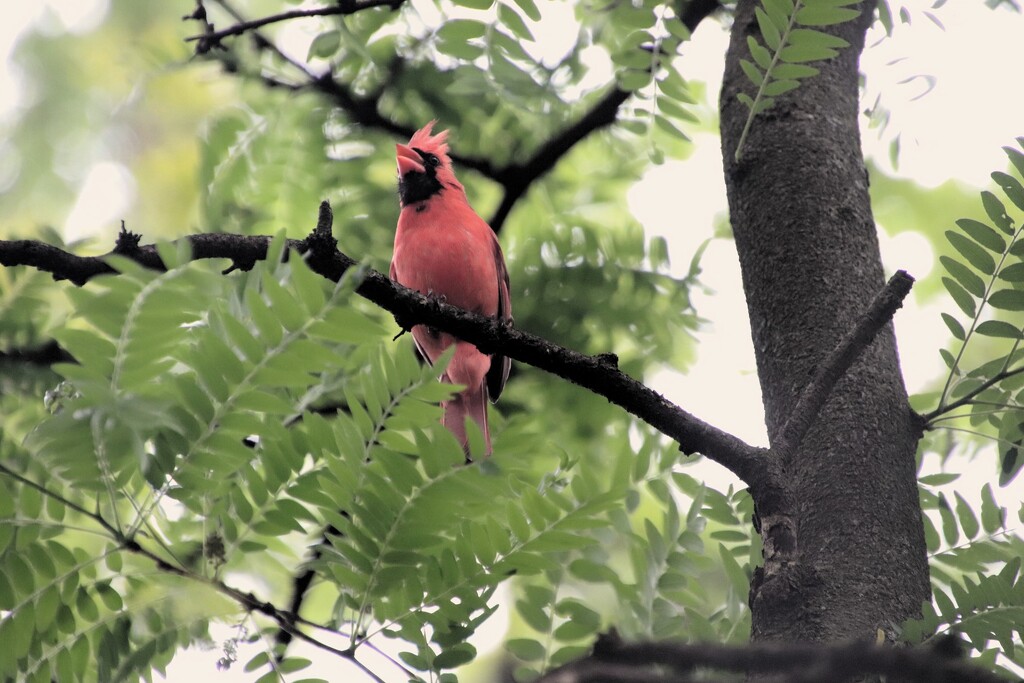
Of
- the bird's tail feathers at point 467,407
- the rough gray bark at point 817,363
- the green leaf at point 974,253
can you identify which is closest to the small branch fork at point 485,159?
the bird's tail feathers at point 467,407

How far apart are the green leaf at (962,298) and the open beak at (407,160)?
7.41 feet

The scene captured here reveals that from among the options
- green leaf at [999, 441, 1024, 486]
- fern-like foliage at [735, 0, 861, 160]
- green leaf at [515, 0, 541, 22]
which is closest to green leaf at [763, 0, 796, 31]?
fern-like foliage at [735, 0, 861, 160]

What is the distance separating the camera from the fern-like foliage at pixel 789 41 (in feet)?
7.36

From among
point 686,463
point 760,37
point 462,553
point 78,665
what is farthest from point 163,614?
point 760,37

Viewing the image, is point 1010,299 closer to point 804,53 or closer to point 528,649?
point 804,53

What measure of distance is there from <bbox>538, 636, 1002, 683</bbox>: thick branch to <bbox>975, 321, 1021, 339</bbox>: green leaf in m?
1.20

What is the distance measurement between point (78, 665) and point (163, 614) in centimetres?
17

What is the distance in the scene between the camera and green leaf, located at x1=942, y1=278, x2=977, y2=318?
2.06 m

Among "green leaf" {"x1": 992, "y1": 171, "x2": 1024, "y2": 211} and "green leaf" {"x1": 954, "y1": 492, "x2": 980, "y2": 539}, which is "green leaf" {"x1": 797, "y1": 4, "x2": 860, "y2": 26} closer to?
"green leaf" {"x1": 992, "y1": 171, "x2": 1024, "y2": 211}

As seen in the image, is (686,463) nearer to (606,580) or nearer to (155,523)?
(606,580)

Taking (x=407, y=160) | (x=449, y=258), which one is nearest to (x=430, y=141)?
(x=407, y=160)

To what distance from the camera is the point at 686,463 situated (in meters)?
2.20

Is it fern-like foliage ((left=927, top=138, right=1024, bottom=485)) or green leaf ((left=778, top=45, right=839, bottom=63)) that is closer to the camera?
fern-like foliage ((left=927, top=138, right=1024, bottom=485))

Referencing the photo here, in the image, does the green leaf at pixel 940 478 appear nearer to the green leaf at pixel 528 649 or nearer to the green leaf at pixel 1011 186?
the green leaf at pixel 1011 186
